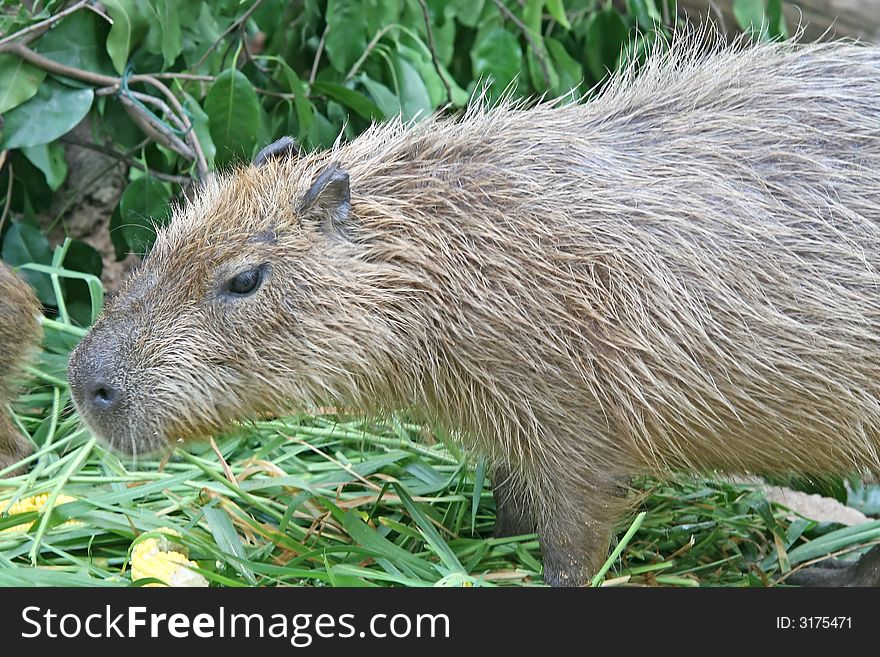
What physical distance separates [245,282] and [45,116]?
1456 mm

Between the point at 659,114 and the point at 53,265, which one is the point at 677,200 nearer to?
the point at 659,114

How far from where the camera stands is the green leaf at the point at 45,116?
3764 millimetres

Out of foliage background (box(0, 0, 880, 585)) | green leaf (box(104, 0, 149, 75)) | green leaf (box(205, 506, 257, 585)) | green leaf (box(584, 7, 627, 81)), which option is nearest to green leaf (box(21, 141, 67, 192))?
foliage background (box(0, 0, 880, 585))

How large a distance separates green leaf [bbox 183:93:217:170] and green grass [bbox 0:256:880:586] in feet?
2.44

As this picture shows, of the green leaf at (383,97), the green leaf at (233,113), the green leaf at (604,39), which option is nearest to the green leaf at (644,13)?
the green leaf at (604,39)

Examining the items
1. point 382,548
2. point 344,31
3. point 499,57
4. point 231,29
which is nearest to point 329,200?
point 382,548

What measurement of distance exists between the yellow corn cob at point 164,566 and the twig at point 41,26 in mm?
1735

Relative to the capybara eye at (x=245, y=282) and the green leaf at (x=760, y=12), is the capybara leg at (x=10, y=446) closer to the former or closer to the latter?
the capybara eye at (x=245, y=282)

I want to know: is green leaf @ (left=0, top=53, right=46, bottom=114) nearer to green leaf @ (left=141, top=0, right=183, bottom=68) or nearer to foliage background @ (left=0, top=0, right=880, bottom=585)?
foliage background @ (left=0, top=0, right=880, bottom=585)

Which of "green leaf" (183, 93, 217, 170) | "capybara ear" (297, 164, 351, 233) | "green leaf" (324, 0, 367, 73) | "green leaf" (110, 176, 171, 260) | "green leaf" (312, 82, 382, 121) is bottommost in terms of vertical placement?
"capybara ear" (297, 164, 351, 233)

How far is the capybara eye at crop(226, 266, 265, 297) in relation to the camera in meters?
2.76

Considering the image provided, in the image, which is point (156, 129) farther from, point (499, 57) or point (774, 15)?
point (774, 15)

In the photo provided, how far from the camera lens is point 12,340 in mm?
3451
